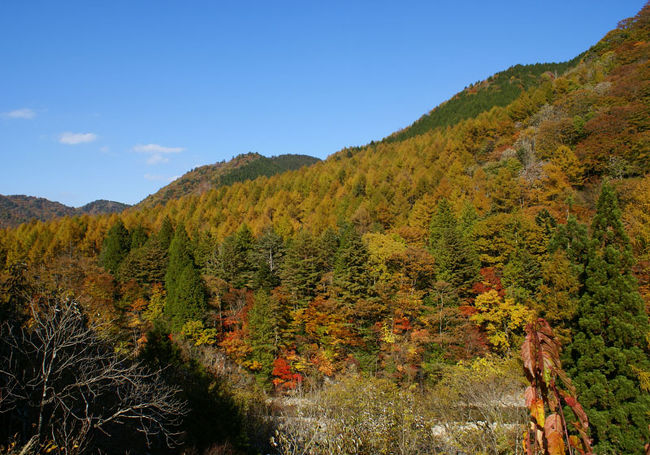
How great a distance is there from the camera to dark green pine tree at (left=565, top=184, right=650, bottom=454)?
15094 mm

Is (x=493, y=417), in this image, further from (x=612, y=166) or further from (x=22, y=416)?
(x=612, y=166)

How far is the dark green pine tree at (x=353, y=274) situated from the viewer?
102ft

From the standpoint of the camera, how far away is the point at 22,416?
31.2 ft

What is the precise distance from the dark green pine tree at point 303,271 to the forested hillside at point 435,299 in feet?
0.63

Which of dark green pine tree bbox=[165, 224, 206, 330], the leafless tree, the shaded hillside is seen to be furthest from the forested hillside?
the shaded hillside

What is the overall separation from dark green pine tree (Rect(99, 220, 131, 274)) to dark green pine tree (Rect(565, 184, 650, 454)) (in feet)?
164

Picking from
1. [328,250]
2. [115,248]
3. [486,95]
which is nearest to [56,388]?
[328,250]

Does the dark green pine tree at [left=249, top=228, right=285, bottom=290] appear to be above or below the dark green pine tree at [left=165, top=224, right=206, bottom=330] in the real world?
above

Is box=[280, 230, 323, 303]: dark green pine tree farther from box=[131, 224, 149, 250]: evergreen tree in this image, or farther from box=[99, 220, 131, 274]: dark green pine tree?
box=[131, 224, 149, 250]: evergreen tree

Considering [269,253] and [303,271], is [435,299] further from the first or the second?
[269,253]

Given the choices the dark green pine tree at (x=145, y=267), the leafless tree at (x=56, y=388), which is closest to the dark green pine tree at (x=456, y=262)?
the leafless tree at (x=56, y=388)

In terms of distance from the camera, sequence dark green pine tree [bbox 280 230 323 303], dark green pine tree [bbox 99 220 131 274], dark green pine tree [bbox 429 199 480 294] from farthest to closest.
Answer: dark green pine tree [bbox 99 220 131 274] → dark green pine tree [bbox 280 230 323 303] → dark green pine tree [bbox 429 199 480 294]

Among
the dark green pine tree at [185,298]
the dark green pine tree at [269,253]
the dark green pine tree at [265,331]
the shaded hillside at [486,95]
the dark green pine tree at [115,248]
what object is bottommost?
the dark green pine tree at [265,331]

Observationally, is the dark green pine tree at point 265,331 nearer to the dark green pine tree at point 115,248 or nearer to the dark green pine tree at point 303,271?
the dark green pine tree at point 303,271
